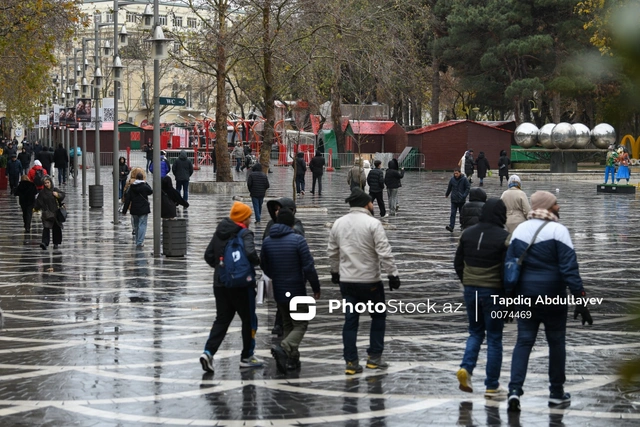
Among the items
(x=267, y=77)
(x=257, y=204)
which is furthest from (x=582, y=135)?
(x=257, y=204)

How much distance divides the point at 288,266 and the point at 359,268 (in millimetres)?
641

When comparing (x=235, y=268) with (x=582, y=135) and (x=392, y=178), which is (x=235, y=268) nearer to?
(x=392, y=178)

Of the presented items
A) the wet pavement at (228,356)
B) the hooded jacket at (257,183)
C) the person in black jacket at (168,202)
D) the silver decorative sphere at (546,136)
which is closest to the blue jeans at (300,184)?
the hooded jacket at (257,183)

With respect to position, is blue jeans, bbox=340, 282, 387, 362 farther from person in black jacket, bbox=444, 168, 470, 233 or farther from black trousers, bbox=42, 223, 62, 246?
person in black jacket, bbox=444, 168, 470, 233

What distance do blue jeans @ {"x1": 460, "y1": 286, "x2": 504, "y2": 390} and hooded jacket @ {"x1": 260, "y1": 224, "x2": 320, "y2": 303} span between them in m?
1.51

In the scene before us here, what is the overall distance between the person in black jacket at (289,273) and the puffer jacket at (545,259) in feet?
6.77

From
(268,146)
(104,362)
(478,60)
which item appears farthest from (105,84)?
(104,362)

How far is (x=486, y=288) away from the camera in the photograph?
8.27 metres

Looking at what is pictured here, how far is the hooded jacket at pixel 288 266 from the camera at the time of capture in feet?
30.1

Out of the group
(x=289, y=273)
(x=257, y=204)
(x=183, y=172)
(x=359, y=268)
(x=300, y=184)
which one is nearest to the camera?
(x=359, y=268)

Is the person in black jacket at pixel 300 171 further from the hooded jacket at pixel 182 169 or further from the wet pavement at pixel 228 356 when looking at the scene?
the wet pavement at pixel 228 356

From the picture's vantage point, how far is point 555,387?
7.96 metres

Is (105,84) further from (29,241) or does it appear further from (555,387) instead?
(555,387)

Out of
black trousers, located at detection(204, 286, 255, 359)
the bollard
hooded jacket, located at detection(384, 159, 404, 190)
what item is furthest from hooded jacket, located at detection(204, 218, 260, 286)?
hooded jacket, located at detection(384, 159, 404, 190)
